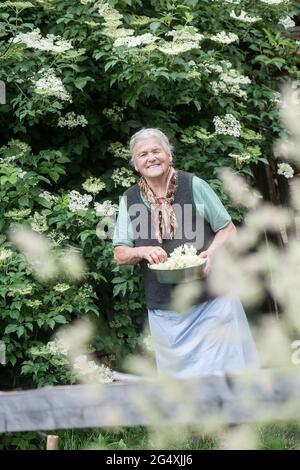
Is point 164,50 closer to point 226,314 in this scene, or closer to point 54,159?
point 54,159

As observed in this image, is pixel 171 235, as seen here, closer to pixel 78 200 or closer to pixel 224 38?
pixel 78 200

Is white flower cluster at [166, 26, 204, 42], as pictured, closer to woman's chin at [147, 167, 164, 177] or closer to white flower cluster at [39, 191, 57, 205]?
white flower cluster at [39, 191, 57, 205]

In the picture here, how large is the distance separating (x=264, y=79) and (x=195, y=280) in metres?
2.61

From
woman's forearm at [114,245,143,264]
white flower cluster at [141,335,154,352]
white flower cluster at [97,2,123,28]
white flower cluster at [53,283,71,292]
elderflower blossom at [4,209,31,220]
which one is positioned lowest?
white flower cluster at [141,335,154,352]

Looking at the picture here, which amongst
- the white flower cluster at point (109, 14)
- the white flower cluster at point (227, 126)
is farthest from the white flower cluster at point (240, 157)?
the white flower cluster at point (109, 14)

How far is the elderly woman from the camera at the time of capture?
11.5 ft

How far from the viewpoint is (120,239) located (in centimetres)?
363

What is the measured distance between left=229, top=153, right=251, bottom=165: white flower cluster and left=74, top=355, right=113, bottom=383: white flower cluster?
1.46 m

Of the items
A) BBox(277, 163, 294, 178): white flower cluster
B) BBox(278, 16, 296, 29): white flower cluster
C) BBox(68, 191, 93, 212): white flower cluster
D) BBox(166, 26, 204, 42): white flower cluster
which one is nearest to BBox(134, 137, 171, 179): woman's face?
BBox(68, 191, 93, 212): white flower cluster

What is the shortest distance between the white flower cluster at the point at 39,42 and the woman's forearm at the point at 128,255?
1.37 m

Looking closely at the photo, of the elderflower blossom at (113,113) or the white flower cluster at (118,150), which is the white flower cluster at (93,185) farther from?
the elderflower blossom at (113,113)

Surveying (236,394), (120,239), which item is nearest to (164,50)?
(120,239)

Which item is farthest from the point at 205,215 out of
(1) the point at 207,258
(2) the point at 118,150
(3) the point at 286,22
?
(3) the point at 286,22

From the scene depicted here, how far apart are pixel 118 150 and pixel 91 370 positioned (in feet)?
4.49
